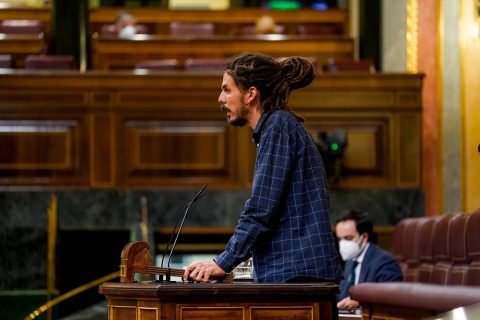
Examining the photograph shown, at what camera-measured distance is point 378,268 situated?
4.35 metres

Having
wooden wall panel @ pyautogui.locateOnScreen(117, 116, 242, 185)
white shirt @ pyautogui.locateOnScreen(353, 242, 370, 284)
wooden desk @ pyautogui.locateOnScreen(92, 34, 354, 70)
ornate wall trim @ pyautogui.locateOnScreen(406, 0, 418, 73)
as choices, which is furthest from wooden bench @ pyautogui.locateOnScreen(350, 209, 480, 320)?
wooden desk @ pyautogui.locateOnScreen(92, 34, 354, 70)

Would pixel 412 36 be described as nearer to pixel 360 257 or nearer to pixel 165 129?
pixel 165 129

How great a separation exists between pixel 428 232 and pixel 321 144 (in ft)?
7.71

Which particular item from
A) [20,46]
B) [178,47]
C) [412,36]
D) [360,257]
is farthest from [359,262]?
[20,46]

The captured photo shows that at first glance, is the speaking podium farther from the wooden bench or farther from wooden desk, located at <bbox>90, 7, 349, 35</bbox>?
wooden desk, located at <bbox>90, 7, 349, 35</bbox>

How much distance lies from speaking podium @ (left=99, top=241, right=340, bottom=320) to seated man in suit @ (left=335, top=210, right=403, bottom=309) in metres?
2.15

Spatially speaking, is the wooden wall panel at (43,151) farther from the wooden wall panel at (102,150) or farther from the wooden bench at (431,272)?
the wooden bench at (431,272)

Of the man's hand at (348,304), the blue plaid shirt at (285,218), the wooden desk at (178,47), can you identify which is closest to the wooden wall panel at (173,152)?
the wooden desk at (178,47)

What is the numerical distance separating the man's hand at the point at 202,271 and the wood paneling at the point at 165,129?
4.53 metres

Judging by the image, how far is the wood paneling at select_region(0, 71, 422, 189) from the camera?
6.76 meters

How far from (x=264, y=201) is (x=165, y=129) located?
4728 millimetres

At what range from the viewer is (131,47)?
335 inches

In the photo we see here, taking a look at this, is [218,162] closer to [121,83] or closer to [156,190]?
[156,190]

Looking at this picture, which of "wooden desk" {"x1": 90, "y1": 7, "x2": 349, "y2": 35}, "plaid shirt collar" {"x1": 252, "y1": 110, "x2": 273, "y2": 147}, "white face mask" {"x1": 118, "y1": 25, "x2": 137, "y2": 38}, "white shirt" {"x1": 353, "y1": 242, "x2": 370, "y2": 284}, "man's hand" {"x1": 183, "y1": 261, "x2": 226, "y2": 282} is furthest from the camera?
"wooden desk" {"x1": 90, "y1": 7, "x2": 349, "y2": 35}
